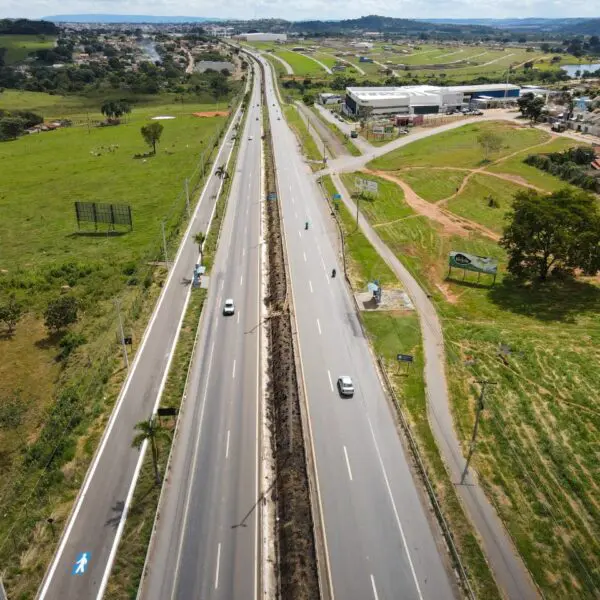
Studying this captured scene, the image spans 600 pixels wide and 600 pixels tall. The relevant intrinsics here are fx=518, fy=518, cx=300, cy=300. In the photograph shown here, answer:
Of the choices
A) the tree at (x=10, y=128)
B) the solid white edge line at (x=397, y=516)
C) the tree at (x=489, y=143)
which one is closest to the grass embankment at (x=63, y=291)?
the tree at (x=10, y=128)

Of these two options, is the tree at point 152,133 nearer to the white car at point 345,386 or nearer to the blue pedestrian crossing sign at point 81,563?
the white car at point 345,386

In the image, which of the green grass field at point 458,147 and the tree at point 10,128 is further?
the tree at point 10,128

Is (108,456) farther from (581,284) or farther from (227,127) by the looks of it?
(227,127)

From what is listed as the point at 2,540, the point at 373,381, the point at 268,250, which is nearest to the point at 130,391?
the point at 2,540

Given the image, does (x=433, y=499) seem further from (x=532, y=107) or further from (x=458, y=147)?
(x=532, y=107)

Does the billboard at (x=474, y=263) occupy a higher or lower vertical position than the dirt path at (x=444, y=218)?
higher

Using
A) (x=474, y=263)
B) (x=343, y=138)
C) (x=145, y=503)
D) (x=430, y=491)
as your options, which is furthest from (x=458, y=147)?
(x=145, y=503)

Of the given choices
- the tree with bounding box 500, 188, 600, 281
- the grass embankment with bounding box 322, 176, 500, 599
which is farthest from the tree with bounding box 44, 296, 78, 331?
the tree with bounding box 500, 188, 600, 281
